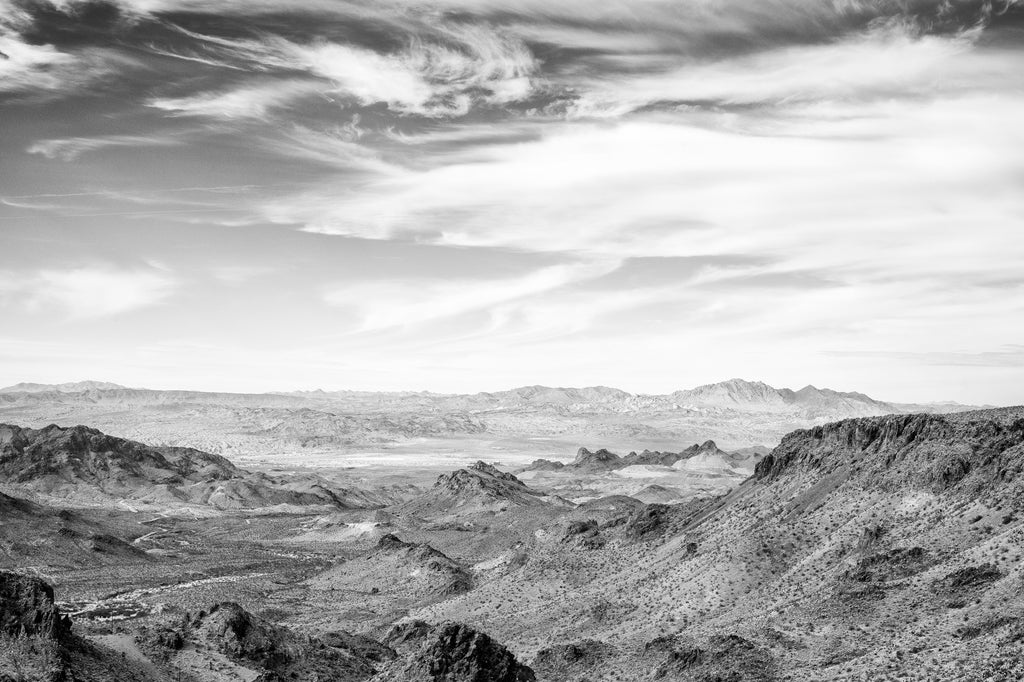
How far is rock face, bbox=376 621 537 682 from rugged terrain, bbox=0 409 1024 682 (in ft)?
0.34

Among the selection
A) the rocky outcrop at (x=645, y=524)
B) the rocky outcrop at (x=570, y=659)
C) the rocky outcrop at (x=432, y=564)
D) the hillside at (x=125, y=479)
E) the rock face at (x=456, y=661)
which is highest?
the rock face at (x=456, y=661)

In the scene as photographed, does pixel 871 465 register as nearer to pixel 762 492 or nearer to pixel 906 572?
pixel 762 492

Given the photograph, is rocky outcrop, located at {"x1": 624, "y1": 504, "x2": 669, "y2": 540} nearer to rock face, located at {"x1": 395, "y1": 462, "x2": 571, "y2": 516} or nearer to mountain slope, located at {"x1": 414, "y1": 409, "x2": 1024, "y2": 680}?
mountain slope, located at {"x1": 414, "y1": 409, "x2": 1024, "y2": 680}

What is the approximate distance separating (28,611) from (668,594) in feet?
123

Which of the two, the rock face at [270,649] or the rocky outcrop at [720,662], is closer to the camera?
the rocky outcrop at [720,662]

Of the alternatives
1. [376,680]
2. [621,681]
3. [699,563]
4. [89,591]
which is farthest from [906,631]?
[89,591]

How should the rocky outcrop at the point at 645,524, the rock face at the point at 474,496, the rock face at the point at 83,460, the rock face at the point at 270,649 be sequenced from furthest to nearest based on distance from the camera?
the rock face at the point at 83,460 < the rock face at the point at 474,496 < the rocky outcrop at the point at 645,524 < the rock face at the point at 270,649

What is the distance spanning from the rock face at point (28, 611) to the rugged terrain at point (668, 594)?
12cm

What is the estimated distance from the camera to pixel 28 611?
39.9m

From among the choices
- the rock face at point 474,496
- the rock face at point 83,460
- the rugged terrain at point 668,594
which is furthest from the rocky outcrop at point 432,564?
the rock face at point 83,460

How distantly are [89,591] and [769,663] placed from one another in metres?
66.9

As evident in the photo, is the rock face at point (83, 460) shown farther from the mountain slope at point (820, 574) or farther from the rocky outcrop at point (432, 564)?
the mountain slope at point (820, 574)

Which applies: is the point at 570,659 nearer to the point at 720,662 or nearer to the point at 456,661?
the point at 720,662

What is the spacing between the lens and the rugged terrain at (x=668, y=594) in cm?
3981
